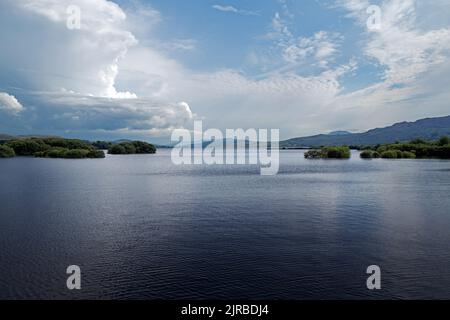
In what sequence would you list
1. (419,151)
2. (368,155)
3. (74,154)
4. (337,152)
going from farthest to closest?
1. (74,154)
2. (368,155)
3. (337,152)
4. (419,151)

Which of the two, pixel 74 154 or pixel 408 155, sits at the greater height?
pixel 74 154

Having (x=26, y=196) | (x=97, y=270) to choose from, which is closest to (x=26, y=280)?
(x=97, y=270)

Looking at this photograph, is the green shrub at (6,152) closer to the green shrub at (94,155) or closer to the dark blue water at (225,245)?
the green shrub at (94,155)

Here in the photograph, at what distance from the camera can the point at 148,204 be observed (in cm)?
4950

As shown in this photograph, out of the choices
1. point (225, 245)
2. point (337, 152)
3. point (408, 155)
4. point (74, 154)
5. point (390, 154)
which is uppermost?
point (74, 154)

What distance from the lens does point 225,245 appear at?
29.6 meters

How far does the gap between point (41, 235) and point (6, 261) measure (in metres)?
7.15

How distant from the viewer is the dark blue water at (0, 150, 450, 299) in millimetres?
21594

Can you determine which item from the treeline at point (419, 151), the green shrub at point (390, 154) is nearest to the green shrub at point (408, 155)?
the treeline at point (419, 151)

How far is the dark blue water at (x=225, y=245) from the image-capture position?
70.8 feet

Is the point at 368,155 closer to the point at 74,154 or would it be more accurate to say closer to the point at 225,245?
the point at 74,154

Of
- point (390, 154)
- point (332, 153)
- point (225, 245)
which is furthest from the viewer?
point (332, 153)

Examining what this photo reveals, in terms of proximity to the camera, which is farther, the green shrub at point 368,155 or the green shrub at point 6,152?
the green shrub at point 6,152

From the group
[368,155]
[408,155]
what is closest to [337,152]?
[368,155]
